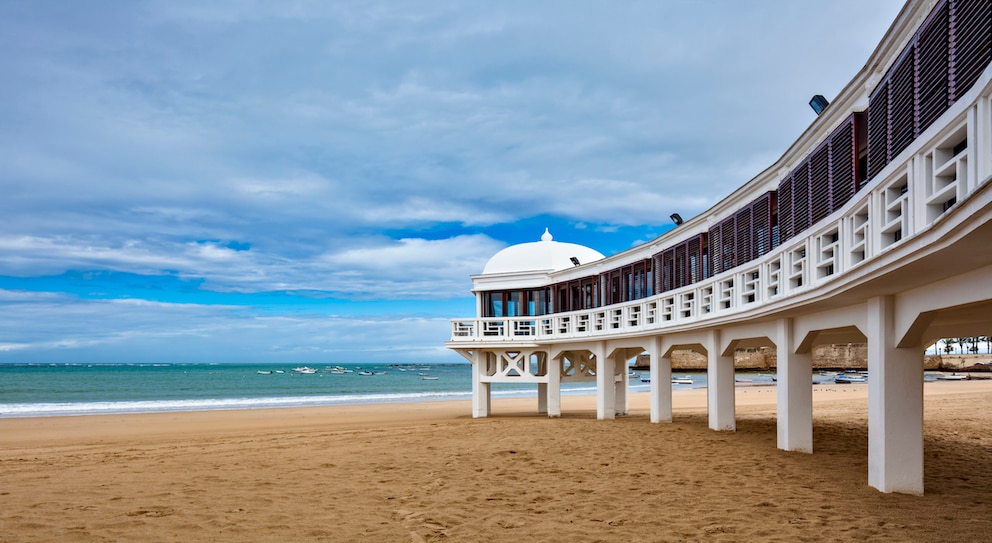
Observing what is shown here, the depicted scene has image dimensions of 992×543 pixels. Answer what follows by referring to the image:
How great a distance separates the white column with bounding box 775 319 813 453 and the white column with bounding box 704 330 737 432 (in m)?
3.16

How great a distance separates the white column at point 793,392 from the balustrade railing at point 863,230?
96cm

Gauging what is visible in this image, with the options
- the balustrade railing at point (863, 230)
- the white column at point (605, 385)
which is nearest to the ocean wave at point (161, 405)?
the white column at point (605, 385)

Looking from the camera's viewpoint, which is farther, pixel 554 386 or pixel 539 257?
pixel 539 257

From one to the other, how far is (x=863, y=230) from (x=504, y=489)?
21.3 ft

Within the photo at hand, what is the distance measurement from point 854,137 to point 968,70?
393cm

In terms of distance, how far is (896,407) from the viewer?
32.1 feet

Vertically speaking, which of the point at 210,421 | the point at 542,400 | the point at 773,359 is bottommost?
the point at 773,359

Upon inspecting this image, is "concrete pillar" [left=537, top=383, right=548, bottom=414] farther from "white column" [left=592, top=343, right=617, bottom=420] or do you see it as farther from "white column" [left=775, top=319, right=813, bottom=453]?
"white column" [left=775, top=319, right=813, bottom=453]

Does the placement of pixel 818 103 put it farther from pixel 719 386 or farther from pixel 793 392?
pixel 719 386

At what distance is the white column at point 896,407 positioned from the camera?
9.74 m

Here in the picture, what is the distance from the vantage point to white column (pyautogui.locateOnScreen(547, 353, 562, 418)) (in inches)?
1024

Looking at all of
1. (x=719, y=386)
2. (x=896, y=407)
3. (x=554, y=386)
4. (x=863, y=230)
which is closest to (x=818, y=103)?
(x=863, y=230)

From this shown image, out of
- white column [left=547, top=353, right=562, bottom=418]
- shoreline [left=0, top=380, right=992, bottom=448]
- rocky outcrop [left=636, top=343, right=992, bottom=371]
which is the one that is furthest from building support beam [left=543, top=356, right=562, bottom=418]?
rocky outcrop [left=636, top=343, right=992, bottom=371]

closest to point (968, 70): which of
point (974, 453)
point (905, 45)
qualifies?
point (905, 45)
